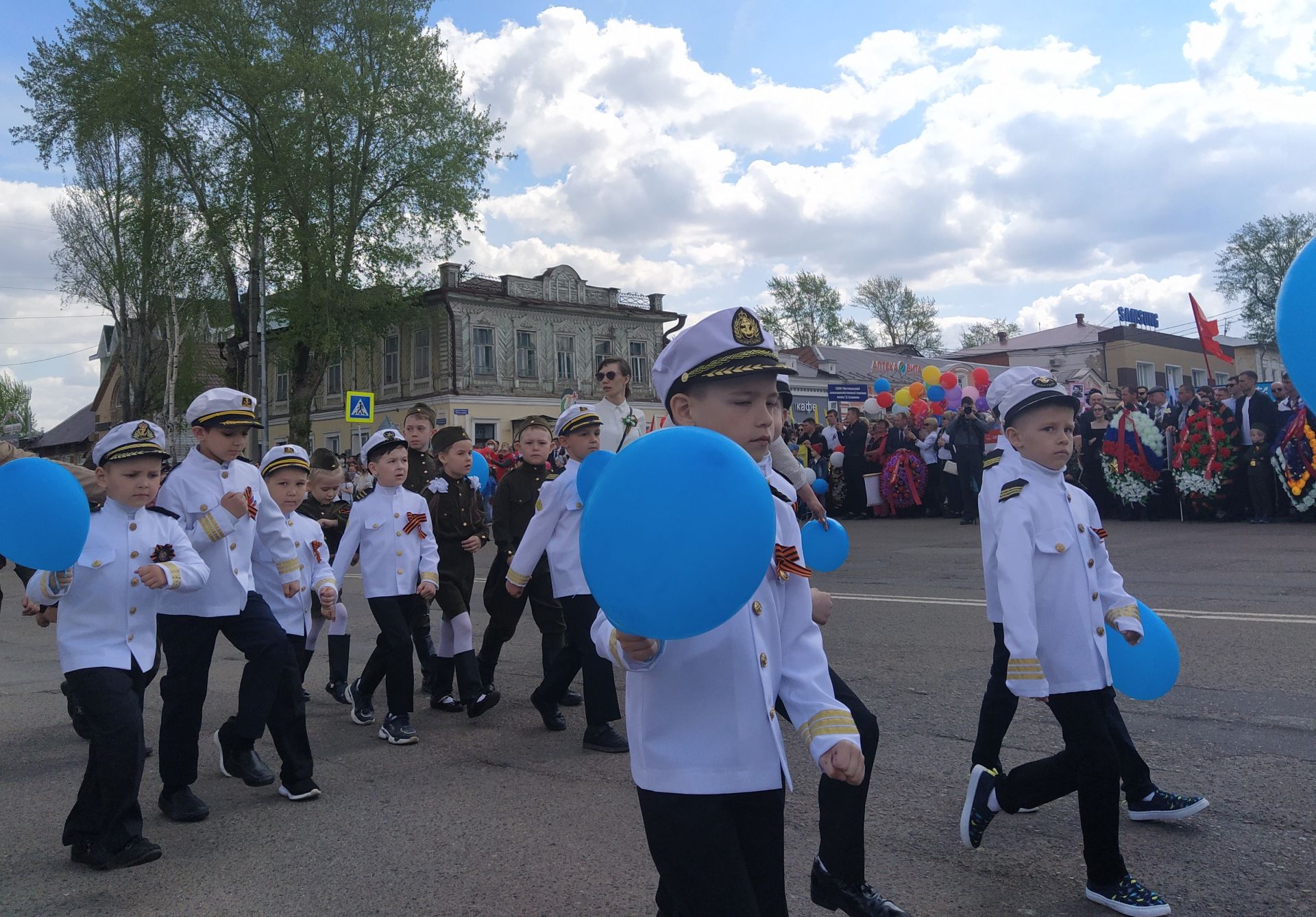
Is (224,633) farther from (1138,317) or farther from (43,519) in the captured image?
(1138,317)

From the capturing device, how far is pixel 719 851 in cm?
238

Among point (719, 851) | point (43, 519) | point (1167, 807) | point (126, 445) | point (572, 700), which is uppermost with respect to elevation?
point (126, 445)

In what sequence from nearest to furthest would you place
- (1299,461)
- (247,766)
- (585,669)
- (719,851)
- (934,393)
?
1. (719,851)
2. (247,766)
3. (585,669)
4. (1299,461)
5. (934,393)

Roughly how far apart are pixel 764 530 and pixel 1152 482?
16399 mm

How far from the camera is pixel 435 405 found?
46594mm

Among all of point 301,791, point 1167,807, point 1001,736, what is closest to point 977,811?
point 1001,736

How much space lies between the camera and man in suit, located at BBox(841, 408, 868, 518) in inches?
839

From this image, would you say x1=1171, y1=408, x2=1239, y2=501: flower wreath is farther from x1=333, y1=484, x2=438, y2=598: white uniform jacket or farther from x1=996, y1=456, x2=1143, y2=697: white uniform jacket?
x1=996, y1=456, x2=1143, y2=697: white uniform jacket

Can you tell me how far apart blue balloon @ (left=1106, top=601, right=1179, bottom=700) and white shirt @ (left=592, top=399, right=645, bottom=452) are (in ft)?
12.0

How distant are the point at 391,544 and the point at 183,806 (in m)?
2.00

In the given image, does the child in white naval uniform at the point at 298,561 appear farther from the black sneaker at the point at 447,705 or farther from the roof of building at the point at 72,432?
the roof of building at the point at 72,432

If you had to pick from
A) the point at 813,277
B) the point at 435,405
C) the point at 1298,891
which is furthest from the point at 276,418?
the point at 1298,891

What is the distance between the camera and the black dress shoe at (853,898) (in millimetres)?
3447

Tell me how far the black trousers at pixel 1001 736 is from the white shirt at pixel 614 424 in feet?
10.7
